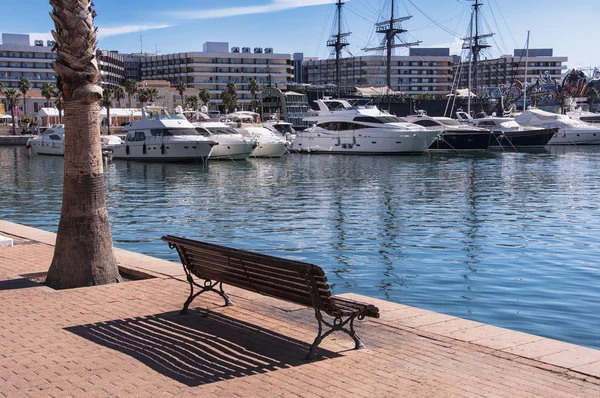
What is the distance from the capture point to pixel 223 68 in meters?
156

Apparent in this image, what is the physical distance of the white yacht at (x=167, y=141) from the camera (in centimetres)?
5425

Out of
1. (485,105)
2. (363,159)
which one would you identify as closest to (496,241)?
(363,159)

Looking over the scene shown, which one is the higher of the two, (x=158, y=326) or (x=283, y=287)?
(x=283, y=287)

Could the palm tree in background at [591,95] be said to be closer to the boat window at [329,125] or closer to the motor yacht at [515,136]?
the motor yacht at [515,136]

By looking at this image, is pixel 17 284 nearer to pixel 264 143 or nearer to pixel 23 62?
pixel 264 143

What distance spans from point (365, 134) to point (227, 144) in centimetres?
1279

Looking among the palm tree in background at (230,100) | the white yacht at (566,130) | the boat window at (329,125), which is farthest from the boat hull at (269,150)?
the palm tree in background at (230,100)

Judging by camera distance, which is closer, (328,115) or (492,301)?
(492,301)

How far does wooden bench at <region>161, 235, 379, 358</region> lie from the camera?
712cm

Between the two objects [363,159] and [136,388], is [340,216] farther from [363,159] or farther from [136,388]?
[363,159]

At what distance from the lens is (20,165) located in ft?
190

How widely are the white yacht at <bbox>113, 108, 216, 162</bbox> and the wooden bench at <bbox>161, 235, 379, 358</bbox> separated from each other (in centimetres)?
4564

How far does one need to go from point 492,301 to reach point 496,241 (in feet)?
22.4

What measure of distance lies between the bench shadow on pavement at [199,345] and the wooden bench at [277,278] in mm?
348
